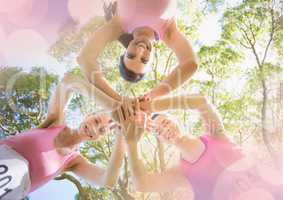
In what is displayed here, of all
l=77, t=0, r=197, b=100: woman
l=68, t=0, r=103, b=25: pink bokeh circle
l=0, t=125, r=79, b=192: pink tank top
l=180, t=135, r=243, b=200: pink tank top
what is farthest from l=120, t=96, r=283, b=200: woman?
l=68, t=0, r=103, b=25: pink bokeh circle

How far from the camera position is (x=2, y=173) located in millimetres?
1091

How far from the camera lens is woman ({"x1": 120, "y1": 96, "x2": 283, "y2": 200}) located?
3.83ft

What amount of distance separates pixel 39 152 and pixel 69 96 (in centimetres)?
21

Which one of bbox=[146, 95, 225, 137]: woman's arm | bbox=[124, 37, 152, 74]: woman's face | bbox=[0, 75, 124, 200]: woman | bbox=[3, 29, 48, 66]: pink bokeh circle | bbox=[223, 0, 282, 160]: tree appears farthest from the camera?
bbox=[223, 0, 282, 160]: tree

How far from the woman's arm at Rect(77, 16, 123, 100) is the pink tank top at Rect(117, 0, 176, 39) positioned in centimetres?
3

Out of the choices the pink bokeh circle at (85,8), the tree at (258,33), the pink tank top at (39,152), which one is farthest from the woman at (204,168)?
the tree at (258,33)

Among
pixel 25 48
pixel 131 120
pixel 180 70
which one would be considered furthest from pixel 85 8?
pixel 131 120

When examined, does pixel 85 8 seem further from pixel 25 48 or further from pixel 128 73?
pixel 128 73

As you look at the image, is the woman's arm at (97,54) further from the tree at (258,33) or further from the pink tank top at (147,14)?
the tree at (258,33)

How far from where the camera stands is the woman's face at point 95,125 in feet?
4.02

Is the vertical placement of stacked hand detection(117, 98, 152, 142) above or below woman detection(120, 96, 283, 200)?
above

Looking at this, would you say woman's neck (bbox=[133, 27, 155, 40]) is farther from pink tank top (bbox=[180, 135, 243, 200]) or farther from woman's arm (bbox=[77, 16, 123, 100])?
pink tank top (bbox=[180, 135, 243, 200])

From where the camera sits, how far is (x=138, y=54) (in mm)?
1354

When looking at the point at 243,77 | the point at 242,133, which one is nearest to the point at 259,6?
the point at 243,77
